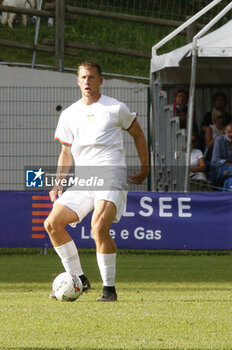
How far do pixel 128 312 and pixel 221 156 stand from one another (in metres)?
8.92

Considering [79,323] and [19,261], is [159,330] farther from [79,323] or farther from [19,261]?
[19,261]

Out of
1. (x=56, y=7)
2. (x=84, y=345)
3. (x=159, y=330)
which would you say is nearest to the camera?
(x=84, y=345)

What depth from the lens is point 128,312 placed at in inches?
294

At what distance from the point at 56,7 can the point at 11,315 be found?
36.5 feet

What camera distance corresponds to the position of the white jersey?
28.3 ft

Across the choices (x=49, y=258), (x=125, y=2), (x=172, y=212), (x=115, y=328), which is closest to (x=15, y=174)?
(x=49, y=258)

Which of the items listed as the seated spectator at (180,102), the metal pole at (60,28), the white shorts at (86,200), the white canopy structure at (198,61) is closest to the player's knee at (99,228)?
the white shorts at (86,200)

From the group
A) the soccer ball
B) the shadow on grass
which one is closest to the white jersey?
the soccer ball

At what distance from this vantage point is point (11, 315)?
23.9 feet

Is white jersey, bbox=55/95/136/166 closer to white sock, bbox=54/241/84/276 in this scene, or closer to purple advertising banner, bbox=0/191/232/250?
white sock, bbox=54/241/84/276

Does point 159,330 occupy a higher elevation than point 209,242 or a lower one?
higher

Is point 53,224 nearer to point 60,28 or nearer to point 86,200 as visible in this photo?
point 86,200

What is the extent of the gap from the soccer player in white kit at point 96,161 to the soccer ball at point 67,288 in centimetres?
23

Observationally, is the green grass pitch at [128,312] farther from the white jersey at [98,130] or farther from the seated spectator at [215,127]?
the seated spectator at [215,127]
